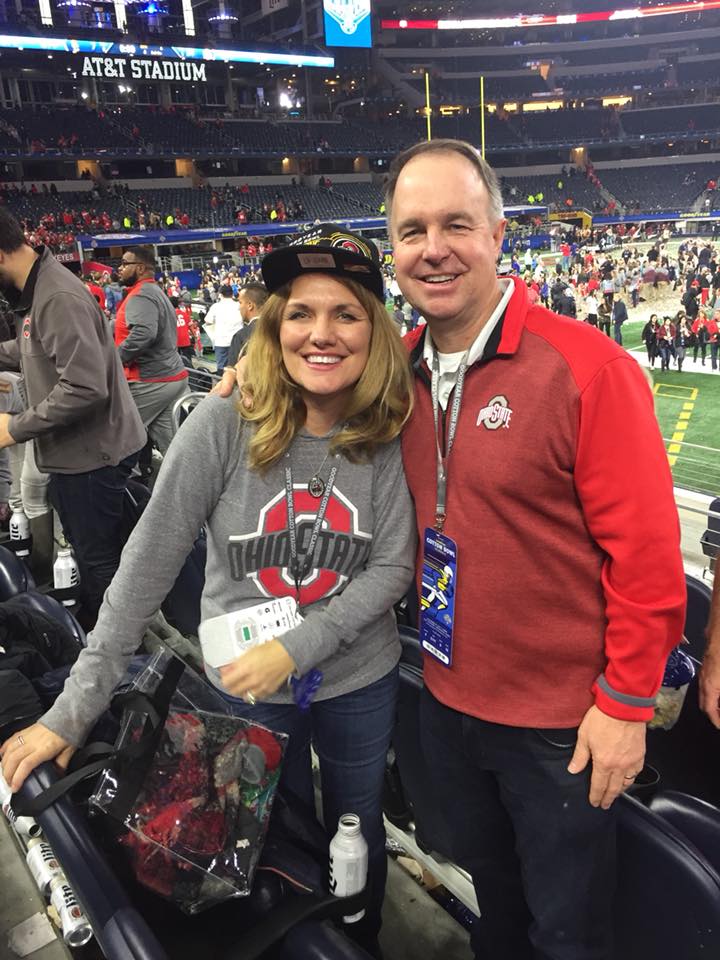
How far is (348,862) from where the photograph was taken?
1.25m

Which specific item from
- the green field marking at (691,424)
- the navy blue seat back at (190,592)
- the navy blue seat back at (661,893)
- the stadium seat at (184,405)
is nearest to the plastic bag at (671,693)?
the navy blue seat back at (661,893)

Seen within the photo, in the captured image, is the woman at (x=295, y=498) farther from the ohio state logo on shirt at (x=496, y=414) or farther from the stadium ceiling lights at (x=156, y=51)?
the stadium ceiling lights at (x=156, y=51)

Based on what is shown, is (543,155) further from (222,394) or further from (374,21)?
(222,394)

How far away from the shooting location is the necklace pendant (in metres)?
1.26

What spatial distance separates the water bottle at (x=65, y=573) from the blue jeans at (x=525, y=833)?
1.95m

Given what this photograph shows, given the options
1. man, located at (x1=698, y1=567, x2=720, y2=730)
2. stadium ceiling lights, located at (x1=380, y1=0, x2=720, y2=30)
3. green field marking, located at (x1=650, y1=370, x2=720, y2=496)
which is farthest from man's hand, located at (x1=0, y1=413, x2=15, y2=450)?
stadium ceiling lights, located at (x1=380, y1=0, x2=720, y2=30)

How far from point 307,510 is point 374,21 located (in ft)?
183

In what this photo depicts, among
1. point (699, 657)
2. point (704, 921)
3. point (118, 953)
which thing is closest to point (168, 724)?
point (118, 953)

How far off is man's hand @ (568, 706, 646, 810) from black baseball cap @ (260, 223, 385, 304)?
0.80 metres

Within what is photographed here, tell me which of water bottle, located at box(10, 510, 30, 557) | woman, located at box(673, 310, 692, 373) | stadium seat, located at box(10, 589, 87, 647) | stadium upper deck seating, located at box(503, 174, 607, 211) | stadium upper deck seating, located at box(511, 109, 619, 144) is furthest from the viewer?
stadium upper deck seating, located at box(511, 109, 619, 144)

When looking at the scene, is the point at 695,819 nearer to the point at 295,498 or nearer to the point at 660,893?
the point at 660,893

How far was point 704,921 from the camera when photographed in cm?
97

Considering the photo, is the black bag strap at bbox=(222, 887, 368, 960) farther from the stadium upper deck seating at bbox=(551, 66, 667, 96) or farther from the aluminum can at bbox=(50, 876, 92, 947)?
the stadium upper deck seating at bbox=(551, 66, 667, 96)

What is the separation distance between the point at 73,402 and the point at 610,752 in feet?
6.00
